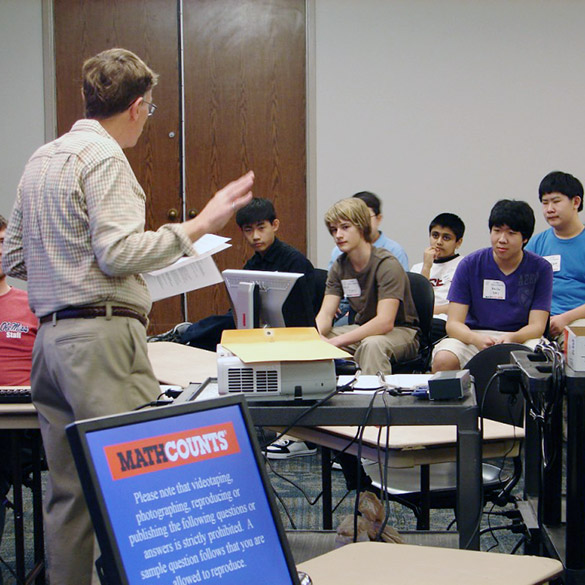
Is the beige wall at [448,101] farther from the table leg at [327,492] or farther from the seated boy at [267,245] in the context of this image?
the table leg at [327,492]

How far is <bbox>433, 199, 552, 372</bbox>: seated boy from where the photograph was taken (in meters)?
3.72

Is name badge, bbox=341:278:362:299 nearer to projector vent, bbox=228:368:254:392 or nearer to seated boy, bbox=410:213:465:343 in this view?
seated boy, bbox=410:213:465:343

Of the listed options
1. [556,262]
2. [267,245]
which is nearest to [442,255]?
[556,262]

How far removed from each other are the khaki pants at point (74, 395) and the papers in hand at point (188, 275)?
0.78 m

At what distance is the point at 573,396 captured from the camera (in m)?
1.68

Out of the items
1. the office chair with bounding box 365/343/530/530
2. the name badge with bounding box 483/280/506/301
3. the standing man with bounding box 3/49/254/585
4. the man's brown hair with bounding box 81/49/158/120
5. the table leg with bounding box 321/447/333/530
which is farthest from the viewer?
the name badge with bounding box 483/280/506/301

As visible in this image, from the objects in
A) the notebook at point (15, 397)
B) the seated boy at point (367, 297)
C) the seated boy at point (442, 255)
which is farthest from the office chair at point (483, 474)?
the seated boy at point (442, 255)

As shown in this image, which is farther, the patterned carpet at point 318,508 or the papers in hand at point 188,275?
the patterned carpet at point 318,508

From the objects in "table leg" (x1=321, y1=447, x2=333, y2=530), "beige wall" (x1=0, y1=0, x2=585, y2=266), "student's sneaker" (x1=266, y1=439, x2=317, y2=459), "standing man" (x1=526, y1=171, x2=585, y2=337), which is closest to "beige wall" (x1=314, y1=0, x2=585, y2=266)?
"beige wall" (x1=0, y1=0, x2=585, y2=266)

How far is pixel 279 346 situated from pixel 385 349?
213 cm

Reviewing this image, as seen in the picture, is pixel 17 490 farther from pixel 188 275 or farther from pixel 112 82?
pixel 112 82

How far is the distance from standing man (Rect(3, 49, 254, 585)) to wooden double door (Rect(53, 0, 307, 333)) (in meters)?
4.09

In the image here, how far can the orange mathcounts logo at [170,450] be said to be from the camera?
3.28 feet

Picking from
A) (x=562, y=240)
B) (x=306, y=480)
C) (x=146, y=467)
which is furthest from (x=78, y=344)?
(x=562, y=240)
